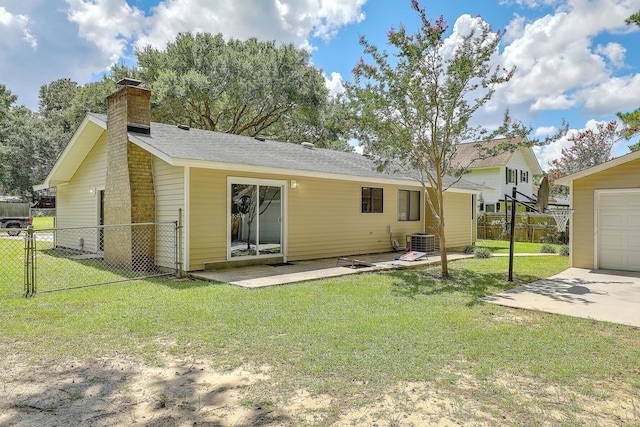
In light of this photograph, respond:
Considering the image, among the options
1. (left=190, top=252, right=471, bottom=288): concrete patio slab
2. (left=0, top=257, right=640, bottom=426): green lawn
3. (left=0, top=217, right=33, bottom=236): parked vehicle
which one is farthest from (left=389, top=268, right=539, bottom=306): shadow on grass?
(left=0, top=217, right=33, bottom=236): parked vehicle

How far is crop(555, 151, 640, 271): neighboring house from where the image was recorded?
9180 mm

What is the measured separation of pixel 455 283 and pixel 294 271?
3.41 metres

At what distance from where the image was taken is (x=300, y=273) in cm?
839

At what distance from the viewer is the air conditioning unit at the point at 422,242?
41.2ft

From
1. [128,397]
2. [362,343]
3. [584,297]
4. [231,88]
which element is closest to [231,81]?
A: [231,88]

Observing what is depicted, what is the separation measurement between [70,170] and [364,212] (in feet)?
32.6

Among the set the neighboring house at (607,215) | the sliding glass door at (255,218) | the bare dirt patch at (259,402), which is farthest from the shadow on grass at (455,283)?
the sliding glass door at (255,218)

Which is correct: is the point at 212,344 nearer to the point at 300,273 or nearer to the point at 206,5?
the point at 300,273

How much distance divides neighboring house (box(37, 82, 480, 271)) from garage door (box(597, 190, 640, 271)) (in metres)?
5.50

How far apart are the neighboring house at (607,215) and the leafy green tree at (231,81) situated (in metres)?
15.6

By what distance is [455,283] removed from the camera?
7.68 meters

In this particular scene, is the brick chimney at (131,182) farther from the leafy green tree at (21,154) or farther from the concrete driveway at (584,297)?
the leafy green tree at (21,154)

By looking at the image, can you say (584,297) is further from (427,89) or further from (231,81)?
(231,81)

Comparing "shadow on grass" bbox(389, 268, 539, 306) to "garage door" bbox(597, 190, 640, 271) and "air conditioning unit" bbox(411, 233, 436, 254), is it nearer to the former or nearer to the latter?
"garage door" bbox(597, 190, 640, 271)
